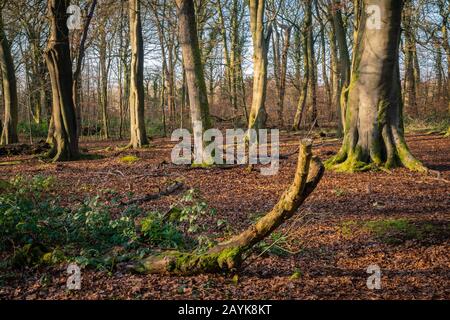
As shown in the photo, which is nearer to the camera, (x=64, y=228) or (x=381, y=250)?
(x=381, y=250)

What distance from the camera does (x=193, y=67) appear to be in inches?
443

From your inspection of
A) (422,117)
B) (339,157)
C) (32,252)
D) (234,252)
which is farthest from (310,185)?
(422,117)

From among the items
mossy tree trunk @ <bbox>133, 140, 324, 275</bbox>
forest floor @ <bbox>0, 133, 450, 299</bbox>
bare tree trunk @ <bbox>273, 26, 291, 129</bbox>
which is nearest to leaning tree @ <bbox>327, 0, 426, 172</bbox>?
forest floor @ <bbox>0, 133, 450, 299</bbox>

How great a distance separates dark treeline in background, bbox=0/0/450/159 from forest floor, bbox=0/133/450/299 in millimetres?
3098

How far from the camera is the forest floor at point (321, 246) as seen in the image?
144 inches

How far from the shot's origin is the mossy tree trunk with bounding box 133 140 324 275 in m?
3.39

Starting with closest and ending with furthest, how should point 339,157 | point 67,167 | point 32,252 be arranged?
point 32,252 → point 339,157 → point 67,167

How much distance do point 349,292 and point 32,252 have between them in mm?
3131

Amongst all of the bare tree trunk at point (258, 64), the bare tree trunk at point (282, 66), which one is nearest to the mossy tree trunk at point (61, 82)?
the bare tree trunk at point (258, 64)

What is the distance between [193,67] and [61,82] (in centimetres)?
452

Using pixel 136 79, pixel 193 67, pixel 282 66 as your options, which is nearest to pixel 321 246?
pixel 193 67

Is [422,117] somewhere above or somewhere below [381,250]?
above

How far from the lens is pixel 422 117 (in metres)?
24.2

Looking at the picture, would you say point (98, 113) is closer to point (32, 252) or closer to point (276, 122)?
point (276, 122)
